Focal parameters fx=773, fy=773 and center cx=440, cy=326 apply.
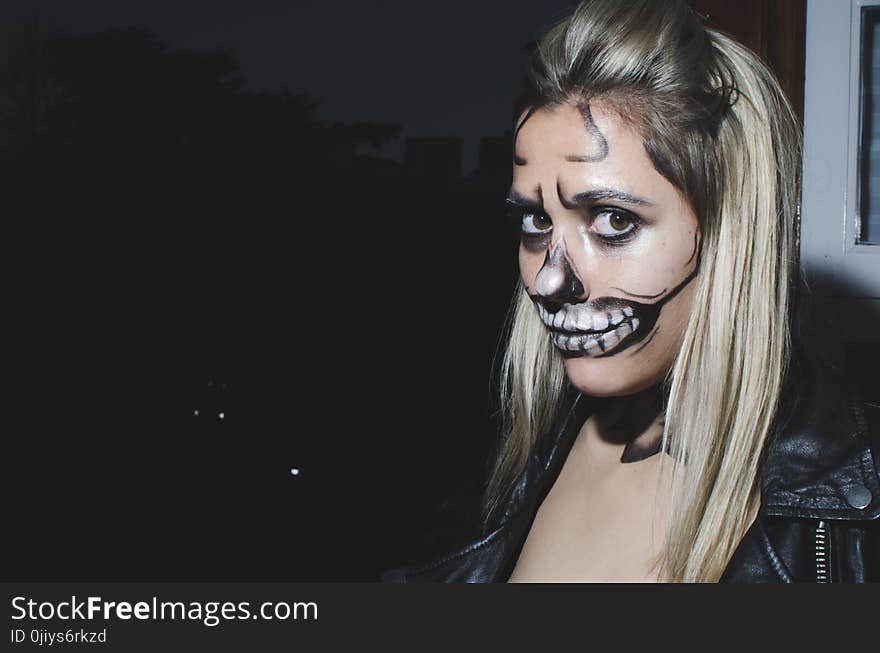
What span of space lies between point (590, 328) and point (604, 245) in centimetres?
9

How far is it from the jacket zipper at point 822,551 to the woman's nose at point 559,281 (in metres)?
0.35

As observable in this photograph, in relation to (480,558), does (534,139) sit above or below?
above

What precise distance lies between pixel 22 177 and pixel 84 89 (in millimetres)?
361

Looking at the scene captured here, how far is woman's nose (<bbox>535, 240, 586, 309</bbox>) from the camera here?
2.86 feet

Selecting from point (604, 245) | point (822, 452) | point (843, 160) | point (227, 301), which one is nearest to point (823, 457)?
point (822, 452)

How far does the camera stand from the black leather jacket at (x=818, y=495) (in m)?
0.81

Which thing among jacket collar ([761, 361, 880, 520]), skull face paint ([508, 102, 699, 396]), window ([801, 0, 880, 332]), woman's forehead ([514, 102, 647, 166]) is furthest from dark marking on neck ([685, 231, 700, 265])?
window ([801, 0, 880, 332])

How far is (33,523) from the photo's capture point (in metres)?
2.51

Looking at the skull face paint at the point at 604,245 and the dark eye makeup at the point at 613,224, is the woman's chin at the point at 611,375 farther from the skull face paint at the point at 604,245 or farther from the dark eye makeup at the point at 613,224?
the dark eye makeup at the point at 613,224

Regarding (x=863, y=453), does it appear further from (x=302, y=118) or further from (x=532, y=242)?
(x=302, y=118)

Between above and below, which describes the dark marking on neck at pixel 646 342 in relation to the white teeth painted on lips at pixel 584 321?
below

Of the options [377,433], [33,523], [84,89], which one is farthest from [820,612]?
[84,89]

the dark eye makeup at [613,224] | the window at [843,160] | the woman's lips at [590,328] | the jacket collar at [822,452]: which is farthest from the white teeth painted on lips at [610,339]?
the window at [843,160]

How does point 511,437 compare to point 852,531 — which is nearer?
point 852,531
